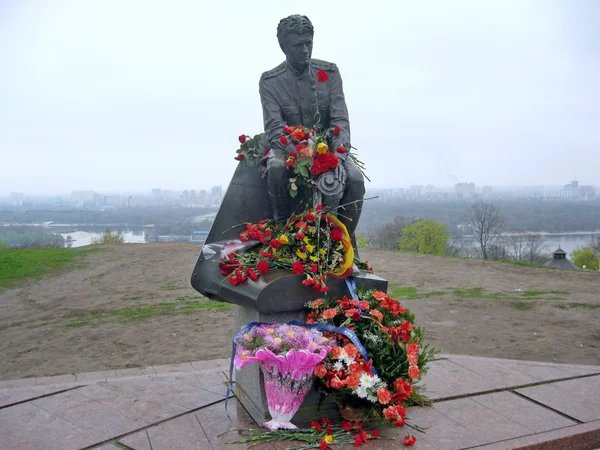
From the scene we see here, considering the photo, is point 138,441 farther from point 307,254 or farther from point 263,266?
point 307,254

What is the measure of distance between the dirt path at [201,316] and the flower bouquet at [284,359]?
3.00 metres

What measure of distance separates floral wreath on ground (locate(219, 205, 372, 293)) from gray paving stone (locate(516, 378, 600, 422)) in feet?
5.93

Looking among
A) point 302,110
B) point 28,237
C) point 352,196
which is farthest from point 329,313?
point 28,237

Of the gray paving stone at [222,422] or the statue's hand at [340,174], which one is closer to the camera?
the gray paving stone at [222,422]

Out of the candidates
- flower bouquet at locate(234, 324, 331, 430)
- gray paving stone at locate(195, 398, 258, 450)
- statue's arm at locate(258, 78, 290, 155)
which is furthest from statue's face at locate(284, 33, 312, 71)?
gray paving stone at locate(195, 398, 258, 450)

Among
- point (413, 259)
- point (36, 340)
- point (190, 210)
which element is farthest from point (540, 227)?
point (36, 340)

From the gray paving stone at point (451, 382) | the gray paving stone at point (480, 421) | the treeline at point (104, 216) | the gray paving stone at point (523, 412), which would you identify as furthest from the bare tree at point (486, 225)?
the gray paving stone at point (480, 421)

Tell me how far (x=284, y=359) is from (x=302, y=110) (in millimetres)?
2107

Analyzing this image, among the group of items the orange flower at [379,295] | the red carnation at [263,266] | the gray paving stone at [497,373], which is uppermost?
the red carnation at [263,266]

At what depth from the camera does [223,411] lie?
12.3 feet

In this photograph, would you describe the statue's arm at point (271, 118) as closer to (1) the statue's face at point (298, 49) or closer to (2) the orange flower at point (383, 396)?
(1) the statue's face at point (298, 49)

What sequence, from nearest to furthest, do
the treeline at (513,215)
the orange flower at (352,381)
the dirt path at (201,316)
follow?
the orange flower at (352,381) → the dirt path at (201,316) → the treeline at (513,215)

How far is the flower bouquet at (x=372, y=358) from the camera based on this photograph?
10.3 feet

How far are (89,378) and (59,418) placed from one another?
109 cm
